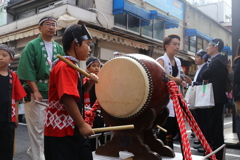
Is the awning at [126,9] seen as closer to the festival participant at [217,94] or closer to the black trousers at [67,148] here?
the festival participant at [217,94]

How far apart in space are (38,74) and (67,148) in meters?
1.22

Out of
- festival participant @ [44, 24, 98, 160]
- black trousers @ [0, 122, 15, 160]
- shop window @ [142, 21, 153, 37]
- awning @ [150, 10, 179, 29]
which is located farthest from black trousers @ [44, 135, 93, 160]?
shop window @ [142, 21, 153, 37]

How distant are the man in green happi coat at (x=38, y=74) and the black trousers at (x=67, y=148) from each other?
94cm

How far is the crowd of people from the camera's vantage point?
1740 mm

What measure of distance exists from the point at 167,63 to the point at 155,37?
10455 millimetres

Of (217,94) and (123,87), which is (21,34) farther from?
A: (123,87)

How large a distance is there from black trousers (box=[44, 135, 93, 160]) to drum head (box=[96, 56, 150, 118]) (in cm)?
45

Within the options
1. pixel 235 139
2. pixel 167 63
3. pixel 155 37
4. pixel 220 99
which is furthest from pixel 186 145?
pixel 155 37

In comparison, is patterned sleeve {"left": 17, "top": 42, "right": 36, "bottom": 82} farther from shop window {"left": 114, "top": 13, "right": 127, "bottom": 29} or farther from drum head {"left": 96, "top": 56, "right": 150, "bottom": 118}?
shop window {"left": 114, "top": 13, "right": 127, "bottom": 29}

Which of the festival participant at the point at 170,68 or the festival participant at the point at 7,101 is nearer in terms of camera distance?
the festival participant at the point at 7,101

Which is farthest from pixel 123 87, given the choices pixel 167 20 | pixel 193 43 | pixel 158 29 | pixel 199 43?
pixel 199 43

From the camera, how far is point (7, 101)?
2.55 m

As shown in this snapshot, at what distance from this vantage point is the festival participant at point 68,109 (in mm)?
1644

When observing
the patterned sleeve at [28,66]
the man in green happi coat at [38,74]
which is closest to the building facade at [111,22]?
the man in green happi coat at [38,74]
